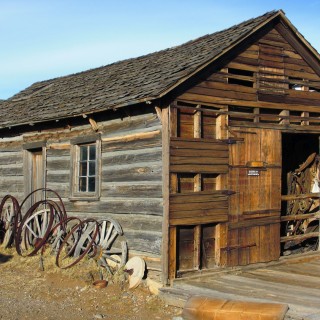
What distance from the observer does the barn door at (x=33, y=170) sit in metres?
13.3

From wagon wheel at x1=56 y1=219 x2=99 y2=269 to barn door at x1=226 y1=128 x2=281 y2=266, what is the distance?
2.72 m

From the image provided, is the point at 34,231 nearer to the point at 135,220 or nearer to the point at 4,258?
the point at 4,258

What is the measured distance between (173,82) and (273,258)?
168 inches

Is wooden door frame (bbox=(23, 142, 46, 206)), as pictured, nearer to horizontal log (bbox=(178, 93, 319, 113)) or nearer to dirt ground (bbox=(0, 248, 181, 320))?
dirt ground (bbox=(0, 248, 181, 320))

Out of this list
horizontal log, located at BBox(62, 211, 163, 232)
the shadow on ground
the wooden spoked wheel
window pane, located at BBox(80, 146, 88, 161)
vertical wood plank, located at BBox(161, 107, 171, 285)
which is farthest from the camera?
the shadow on ground

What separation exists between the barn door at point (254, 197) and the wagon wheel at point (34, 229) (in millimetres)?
4028

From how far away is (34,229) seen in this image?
Answer: 1242cm

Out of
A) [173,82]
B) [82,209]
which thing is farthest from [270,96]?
[82,209]

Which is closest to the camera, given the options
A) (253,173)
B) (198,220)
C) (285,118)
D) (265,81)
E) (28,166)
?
(198,220)

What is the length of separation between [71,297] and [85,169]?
3337mm

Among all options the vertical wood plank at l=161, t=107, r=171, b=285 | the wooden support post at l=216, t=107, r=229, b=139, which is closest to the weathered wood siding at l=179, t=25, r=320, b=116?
the wooden support post at l=216, t=107, r=229, b=139

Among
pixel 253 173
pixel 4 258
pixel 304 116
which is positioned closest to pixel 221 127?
pixel 253 173

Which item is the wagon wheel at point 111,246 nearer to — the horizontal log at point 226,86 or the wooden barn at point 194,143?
the wooden barn at point 194,143

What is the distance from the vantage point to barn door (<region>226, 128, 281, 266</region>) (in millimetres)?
9961
